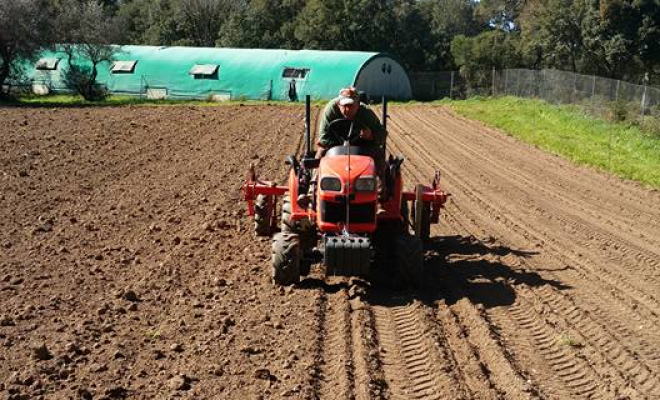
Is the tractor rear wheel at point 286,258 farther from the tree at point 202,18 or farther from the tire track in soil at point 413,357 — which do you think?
the tree at point 202,18

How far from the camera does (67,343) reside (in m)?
6.50

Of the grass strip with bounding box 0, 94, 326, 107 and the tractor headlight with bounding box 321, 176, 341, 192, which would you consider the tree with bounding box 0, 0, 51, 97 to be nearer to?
the grass strip with bounding box 0, 94, 326, 107

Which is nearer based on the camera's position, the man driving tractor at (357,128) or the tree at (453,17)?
the man driving tractor at (357,128)

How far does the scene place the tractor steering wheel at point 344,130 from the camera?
8.65m

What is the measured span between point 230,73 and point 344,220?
3439 centimetres

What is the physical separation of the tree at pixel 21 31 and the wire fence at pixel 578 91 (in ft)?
72.2

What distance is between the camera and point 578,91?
31031 millimetres

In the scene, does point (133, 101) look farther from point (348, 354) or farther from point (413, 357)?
point (413, 357)

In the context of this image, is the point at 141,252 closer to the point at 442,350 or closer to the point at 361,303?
the point at 361,303

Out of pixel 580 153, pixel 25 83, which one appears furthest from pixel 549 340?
pixel 25 83

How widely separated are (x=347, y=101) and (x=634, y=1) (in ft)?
126

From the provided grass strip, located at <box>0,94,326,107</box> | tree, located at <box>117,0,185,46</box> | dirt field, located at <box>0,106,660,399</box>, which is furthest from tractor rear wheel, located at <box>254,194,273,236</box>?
tree, located at <box>117,0,185,46</box>

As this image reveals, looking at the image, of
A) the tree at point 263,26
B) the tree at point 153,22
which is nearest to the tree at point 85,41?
the tree at point 263,26

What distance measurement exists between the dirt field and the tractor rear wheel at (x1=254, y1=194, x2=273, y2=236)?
0.17 metres
